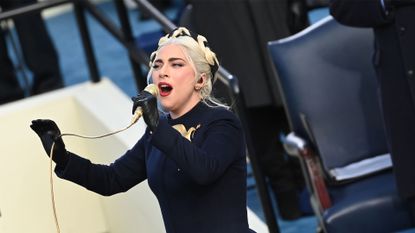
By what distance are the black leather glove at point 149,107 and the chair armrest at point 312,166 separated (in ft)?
5.56

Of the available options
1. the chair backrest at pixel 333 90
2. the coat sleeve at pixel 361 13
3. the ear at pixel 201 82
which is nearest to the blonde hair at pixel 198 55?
the ear at pixel 201 82

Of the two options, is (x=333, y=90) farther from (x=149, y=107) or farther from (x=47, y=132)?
(x=149, y=107)

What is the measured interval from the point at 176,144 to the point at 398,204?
1682 mm

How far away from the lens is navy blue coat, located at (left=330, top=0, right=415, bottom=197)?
13.0ft

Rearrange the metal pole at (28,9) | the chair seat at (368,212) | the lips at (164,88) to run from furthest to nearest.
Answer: the metal pole at (28,9) → the chair seat at (368,212) → the lips at (164,88)

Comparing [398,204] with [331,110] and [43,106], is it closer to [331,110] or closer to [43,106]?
[331,110]

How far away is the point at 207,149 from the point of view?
279 cm

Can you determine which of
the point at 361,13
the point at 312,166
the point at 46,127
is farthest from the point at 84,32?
the point at 46,127

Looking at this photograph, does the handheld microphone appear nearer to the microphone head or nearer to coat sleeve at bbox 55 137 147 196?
the microphone head

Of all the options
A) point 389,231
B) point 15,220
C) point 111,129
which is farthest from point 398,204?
point 15,220

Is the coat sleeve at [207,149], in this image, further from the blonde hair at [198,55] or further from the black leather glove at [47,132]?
the black leather glove at [47,132]

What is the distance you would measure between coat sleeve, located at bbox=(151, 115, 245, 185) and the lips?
138 mm

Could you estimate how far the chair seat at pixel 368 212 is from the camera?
4129mm

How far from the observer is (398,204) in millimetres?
4160
